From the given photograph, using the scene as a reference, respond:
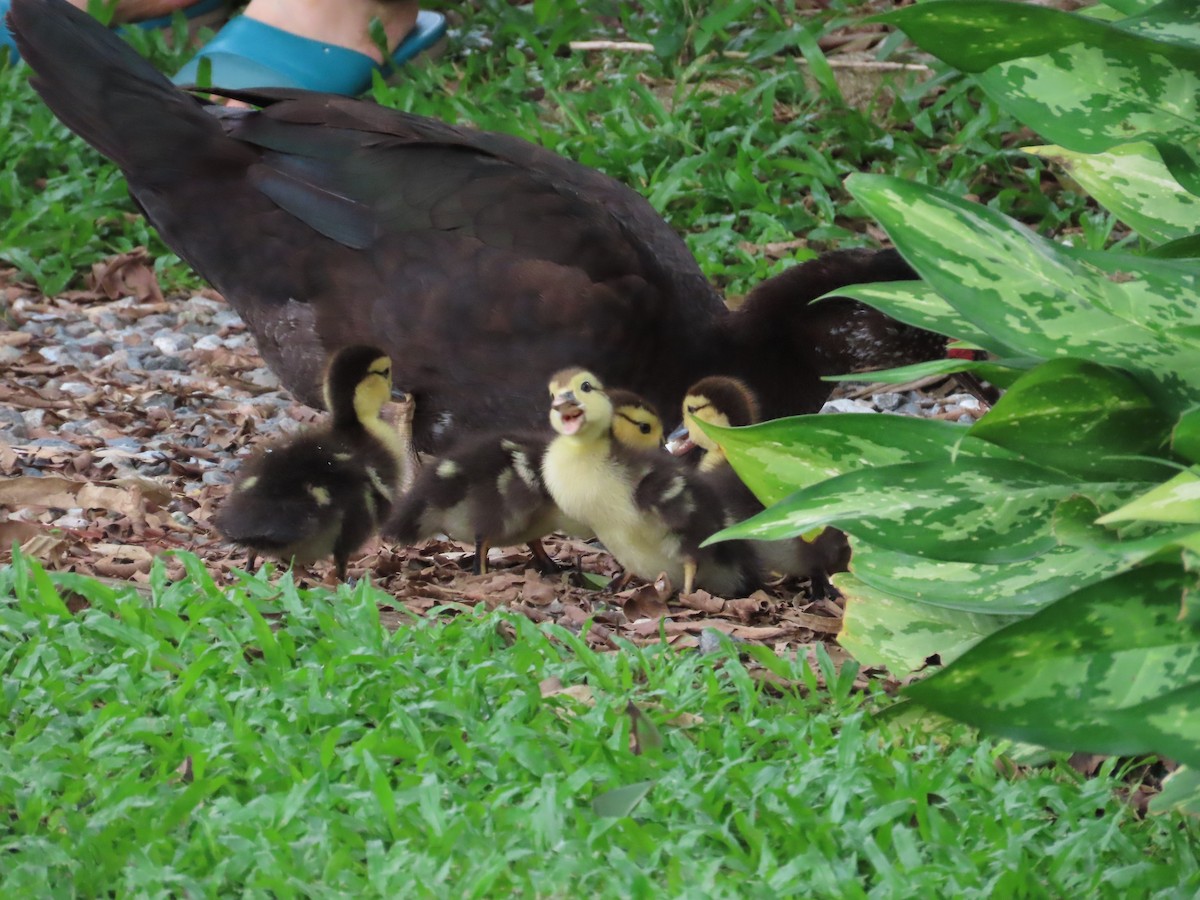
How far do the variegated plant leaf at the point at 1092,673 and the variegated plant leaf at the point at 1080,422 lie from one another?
210 millimetres

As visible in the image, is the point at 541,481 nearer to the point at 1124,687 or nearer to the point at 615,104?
the point at 1124,687

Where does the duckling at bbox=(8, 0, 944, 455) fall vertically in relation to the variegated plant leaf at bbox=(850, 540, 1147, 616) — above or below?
below

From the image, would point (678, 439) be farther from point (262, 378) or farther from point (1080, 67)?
point (1080, 67)

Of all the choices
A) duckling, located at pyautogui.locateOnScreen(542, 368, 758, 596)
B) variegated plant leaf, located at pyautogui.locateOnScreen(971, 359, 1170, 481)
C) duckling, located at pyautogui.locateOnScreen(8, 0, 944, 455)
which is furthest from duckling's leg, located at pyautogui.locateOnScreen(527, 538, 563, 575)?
variegated plant leaf, located at pyautogui.locateOnScreen(971, 359, 1170, 481)

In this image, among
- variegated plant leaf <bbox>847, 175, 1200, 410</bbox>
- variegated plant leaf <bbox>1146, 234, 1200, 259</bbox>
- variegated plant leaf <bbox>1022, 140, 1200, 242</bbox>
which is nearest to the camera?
variegated plant leaf <bbox>847, 175, 1200, 410</bbox>

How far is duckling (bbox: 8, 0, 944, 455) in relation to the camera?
499 centimetres

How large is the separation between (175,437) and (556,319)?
5.15 feet

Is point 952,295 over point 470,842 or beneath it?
over

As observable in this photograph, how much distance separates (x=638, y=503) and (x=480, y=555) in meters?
0.47

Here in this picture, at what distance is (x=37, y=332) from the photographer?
6.82 meters

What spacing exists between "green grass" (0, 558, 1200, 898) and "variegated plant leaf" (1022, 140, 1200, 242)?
935mm

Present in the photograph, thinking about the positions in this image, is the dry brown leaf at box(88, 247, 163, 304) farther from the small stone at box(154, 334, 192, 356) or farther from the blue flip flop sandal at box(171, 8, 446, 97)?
the blue flip flop sandal at box(171, 8, 446, 97)

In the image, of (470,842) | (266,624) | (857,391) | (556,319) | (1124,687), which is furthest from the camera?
(857,391)

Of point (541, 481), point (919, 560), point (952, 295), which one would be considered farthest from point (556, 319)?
point (952, 295)
